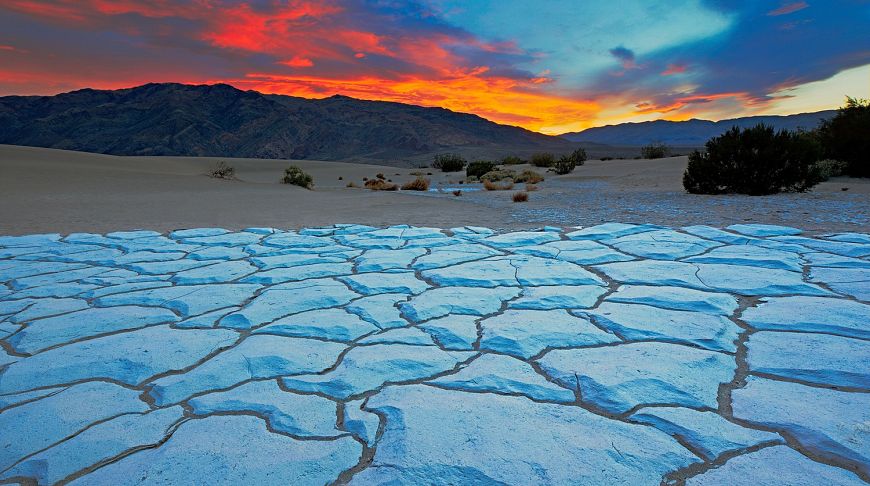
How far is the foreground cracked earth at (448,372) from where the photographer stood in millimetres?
1760

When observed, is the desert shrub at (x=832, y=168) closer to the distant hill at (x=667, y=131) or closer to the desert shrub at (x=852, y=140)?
the desert shrub at (x=852, y=140)

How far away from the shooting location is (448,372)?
7.99 feet

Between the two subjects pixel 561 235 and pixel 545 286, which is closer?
pixel 545 286

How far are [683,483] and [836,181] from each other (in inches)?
546

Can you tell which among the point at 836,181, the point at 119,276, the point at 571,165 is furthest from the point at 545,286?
the point at 571,165

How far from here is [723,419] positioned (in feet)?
6.45

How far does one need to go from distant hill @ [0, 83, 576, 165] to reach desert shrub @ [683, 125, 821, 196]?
55.1 m

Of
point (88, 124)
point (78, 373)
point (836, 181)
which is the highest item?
point (88, 124)

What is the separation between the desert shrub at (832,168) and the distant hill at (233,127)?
52428 mm

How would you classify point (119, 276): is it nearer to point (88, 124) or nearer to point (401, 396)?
point (401, 396)

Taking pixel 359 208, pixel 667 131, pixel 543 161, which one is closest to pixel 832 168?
pixel 359 208

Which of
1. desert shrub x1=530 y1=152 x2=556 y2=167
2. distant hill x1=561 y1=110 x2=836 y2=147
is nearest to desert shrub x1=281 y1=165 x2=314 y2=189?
desert shrub x1=530 y1=152 x2=556 y2=167

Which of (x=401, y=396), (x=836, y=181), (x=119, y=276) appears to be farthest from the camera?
(x=836, y=181)


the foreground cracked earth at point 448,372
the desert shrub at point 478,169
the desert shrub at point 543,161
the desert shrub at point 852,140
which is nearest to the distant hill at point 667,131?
the desert shrub at point 543,161
